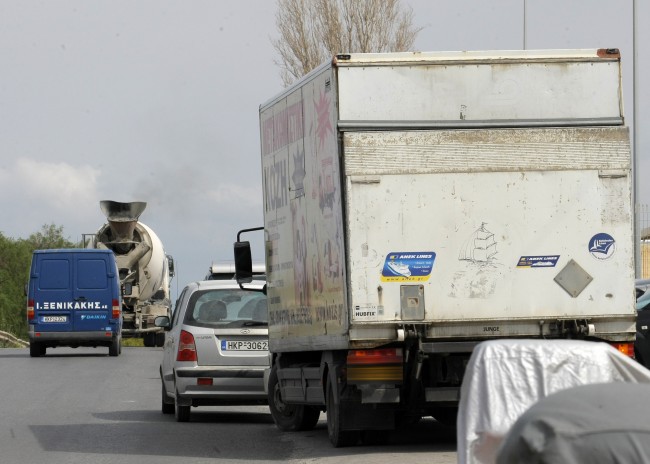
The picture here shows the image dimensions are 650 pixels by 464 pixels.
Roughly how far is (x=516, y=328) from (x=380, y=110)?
2.01 metres

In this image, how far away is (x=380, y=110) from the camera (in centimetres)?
1131

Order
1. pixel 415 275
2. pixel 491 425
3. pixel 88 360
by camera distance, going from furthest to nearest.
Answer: pixel 88 360 < pixel 415 275 < pixel 491 425

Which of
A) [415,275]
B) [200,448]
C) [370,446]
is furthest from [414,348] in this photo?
[200,448]

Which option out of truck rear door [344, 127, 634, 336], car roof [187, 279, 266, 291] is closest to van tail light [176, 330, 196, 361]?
car roof [187, 279, 266, 291]

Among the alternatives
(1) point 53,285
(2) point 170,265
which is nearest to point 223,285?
(1) point 53,285

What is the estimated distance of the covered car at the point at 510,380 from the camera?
5.72 m

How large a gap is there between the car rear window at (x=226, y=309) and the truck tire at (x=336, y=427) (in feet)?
10.2

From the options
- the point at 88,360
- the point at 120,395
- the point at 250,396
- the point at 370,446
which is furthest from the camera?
the point at 88,360

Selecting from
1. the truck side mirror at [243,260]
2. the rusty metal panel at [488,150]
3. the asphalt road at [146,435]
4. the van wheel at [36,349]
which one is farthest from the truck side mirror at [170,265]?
the rusty metal panel at [488,150]

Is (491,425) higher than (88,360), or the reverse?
(491,425)

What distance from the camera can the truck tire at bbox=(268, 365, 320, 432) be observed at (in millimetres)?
14484

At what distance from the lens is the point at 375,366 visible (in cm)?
1149

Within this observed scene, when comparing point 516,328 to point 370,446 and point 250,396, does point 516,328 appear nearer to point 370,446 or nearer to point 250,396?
point 370,446

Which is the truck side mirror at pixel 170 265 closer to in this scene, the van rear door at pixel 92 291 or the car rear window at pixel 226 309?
the van rear door at pixel 92 291
